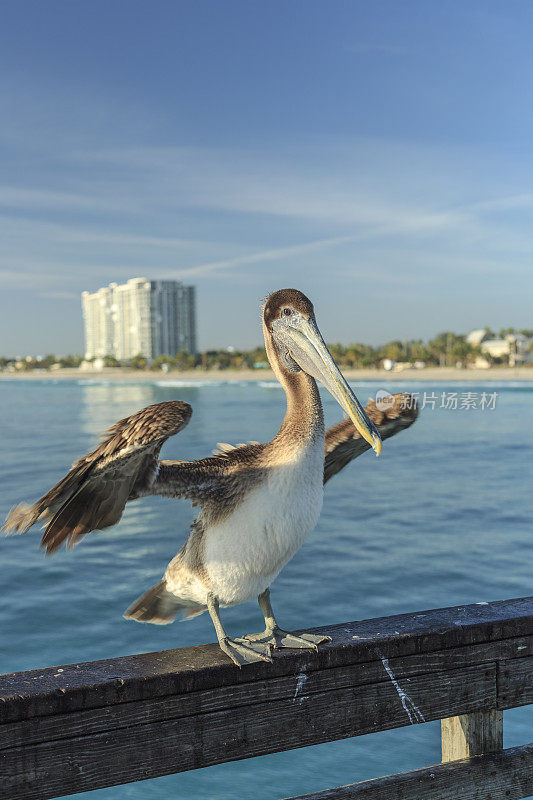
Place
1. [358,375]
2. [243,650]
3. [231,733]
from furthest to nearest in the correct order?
[358,375]
[243,650]
[231,733]

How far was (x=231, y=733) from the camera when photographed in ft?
5.24

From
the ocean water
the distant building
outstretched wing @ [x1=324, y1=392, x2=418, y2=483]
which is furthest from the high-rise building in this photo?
outstretched wing @ [x1=324, y1=392, x2=418, y2=483]

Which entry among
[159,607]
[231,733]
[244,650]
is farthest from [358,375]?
[231,733]

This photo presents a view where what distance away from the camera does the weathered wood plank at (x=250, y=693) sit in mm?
1438

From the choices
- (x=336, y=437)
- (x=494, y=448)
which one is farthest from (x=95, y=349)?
(x=336, y=437)

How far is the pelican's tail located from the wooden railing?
550 mm

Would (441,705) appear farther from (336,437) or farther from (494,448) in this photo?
(494,448)

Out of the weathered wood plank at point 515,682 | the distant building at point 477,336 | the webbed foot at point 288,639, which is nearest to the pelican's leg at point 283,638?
the webbed foot at point 288,639

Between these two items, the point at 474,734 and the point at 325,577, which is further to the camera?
the point at 325,577

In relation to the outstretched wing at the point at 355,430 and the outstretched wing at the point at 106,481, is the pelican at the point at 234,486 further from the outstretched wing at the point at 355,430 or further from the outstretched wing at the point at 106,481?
the outstretched wing at the point at 355,430

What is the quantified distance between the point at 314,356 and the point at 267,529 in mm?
476

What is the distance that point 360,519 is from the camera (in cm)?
1426

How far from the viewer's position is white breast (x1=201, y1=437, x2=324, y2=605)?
2.01 meters

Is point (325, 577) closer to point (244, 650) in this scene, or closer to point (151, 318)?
point (244, 650)
